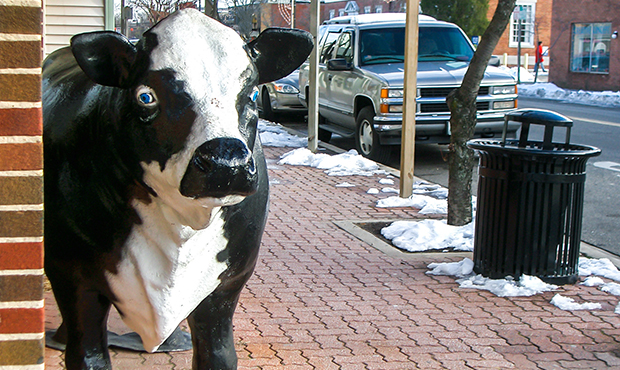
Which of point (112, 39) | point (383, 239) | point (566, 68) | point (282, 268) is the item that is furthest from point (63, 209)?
point (566, 68)

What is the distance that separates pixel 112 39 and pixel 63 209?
70 cm

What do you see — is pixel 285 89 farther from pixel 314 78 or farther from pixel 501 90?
pixel 501 90

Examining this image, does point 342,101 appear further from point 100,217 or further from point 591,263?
point 100,217

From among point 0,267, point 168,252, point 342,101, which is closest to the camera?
point 0,267

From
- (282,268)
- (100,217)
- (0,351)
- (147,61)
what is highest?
(147,61)

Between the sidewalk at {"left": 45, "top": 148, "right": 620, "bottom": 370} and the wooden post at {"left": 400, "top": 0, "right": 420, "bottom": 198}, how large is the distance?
2158 mm

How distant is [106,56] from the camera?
2406mm

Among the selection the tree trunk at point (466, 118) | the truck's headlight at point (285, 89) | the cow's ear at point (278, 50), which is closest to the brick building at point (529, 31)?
the truck's headlight at point (285, 89)

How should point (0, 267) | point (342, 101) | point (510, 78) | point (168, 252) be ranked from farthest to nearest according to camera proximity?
1. point (342, 101)
2. point (510, 78)
3. point (168, 252)
4. point (0, 267)

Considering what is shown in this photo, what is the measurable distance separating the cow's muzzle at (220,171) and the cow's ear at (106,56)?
527 mm

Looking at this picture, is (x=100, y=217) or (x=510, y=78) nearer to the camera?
(x=100, y=217)

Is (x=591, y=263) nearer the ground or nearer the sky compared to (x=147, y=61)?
nearer the ground

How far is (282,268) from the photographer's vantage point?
5.84 metres

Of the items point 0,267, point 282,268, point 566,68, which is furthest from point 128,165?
point 566,68
